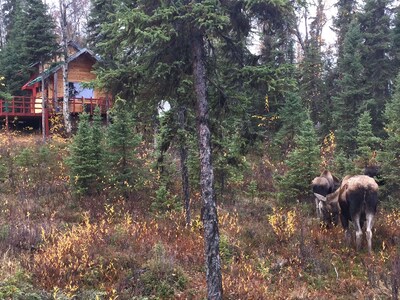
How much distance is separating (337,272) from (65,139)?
18.8m

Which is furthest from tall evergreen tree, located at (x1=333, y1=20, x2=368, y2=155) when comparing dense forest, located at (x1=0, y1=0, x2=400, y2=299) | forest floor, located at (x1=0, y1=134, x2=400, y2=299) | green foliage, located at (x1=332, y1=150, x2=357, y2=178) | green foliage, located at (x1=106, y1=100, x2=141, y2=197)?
green foliage, located at (x1=106, y1=100, x2=141, y2=197)

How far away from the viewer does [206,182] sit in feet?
27.2

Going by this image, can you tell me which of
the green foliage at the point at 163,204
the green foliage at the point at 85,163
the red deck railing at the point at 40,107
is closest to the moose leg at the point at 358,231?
the green foliage at the point at 163,204

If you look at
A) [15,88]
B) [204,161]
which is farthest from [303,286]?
[15,88]

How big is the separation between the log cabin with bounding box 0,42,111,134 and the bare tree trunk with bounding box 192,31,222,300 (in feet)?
64.2

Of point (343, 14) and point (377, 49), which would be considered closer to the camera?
point (377, 49)

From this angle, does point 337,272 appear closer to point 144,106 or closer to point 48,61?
point 144,106

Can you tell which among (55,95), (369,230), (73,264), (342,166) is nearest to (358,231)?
(369,230)

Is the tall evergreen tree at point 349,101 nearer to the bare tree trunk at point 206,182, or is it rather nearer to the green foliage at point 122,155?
the green foliage at point 122,155

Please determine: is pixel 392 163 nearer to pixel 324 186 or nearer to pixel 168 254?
pixel 324 186

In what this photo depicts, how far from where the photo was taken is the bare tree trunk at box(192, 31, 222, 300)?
8133 mm

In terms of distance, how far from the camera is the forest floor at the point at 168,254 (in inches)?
349

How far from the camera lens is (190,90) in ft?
30.1

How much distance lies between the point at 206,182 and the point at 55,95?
25.8 meters
